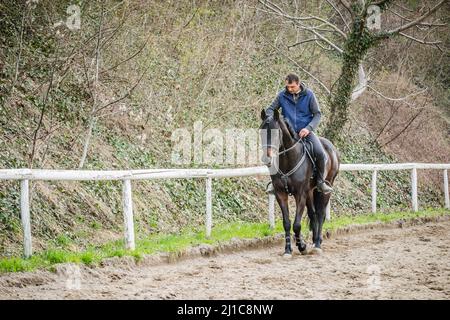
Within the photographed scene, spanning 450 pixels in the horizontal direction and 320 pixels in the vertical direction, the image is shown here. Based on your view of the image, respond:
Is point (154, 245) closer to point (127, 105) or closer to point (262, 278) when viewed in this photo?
point (262, 278)

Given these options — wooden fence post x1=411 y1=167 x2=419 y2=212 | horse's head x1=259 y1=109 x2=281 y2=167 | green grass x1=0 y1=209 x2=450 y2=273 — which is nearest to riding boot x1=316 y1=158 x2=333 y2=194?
horse's head x1=259 y1=109 x2=281 y2=167

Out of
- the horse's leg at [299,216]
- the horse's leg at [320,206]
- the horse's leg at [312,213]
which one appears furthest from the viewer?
the horse's leg at [320,206]

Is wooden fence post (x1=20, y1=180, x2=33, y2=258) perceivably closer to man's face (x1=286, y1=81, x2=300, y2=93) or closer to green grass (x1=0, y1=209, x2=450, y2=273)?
green grass (x1=0, y1=209, x2=450, y2=273)

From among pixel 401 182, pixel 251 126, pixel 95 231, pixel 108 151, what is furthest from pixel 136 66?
pixel 401 182

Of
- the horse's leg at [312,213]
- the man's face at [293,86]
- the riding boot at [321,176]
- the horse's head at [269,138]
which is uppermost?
the man's face at [293,86]

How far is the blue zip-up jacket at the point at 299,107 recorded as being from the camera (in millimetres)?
9617

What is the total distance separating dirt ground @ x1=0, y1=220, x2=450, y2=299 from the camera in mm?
6246

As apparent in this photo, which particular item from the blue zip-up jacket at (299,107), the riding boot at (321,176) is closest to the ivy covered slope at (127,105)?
the riding boot at (321,176)

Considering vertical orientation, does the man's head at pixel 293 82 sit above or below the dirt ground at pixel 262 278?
above

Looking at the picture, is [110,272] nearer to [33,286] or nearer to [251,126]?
[33,286]

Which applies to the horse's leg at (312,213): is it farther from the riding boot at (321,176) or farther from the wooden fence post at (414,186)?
the wooden fence post at (414,186)

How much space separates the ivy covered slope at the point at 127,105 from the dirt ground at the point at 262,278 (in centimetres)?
183

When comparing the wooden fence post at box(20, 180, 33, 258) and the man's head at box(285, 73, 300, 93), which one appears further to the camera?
the man's head at box(285, 73, 300, 93)

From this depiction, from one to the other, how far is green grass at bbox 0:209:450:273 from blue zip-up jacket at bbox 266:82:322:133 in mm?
2415
